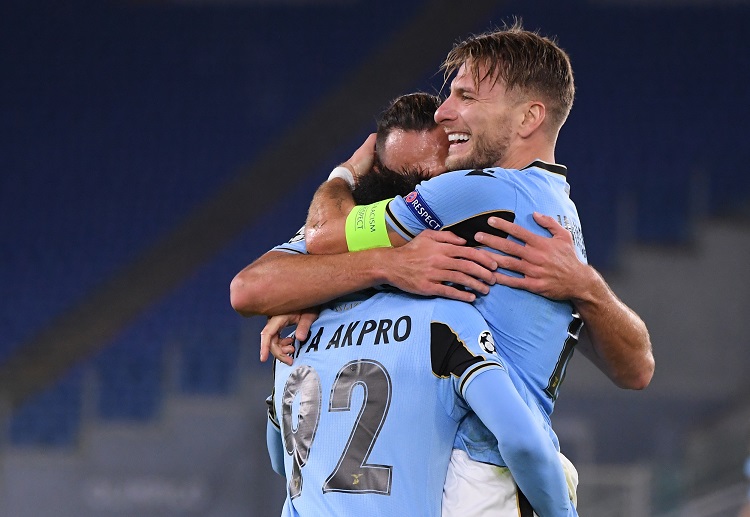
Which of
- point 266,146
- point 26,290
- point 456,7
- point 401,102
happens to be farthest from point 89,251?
point 401,102

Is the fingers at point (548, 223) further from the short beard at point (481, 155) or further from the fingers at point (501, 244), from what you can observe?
the short beard at point (481, 155)

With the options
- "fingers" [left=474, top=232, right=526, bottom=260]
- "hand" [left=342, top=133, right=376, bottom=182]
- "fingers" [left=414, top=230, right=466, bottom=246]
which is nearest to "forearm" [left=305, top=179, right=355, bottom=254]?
"hand" [left=342, top=133, right=376, bottom=182]

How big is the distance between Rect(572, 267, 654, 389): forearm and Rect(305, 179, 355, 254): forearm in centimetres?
57

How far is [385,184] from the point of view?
2459 millimetres

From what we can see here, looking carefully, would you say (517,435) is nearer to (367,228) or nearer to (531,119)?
(367,228)

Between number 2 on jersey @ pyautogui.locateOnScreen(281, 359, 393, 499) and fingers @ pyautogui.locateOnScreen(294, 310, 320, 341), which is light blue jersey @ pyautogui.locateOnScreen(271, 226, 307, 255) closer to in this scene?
fingers @ pyautogui.locateOnScreen(294, 310, 320, 341)

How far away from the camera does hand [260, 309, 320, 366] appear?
7.84 feet

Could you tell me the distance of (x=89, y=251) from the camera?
9.49 m

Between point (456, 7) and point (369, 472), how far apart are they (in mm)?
8692

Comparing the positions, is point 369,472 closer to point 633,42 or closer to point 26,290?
point 26,290

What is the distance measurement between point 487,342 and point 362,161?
82cm

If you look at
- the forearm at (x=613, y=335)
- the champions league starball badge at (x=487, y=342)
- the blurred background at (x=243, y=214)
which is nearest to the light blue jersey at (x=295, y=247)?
the champions league starball badge at (x=487, y=342)

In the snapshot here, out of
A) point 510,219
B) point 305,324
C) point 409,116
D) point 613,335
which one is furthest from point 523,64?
point 305,324

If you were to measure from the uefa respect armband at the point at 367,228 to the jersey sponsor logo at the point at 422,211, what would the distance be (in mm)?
77
